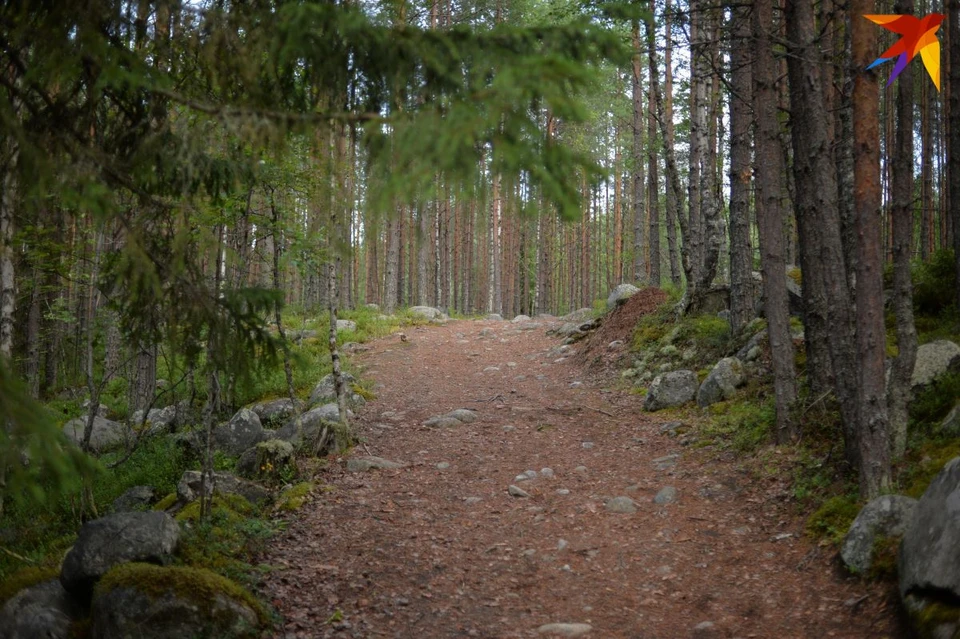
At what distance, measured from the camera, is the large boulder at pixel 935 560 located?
Answer: 3.66 m

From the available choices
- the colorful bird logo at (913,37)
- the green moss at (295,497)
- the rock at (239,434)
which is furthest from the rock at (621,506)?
the rock at (239,434)

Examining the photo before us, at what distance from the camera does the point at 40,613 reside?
459 cm

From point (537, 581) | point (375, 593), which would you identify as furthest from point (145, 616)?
point (537, 581)

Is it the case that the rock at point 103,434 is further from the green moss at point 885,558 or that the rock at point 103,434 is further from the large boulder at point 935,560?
the large boulder at point 935,560

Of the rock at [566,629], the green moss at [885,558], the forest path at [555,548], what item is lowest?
the rock at [566,629]

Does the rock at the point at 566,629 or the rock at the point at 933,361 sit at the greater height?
the rock at the point at 933,361

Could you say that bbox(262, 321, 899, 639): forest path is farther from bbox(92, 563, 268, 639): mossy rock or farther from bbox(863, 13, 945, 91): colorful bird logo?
bbox(863, 13, 945, 91): colorful bird logo

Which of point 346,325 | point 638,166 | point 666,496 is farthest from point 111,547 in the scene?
point 638,166

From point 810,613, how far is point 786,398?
113 inches

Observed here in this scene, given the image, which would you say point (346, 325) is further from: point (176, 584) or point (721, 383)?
point (176, 584)

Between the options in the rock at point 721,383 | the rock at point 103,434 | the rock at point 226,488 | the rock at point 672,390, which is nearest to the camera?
the rock at point 226,488

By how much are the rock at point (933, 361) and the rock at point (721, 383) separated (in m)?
2.49

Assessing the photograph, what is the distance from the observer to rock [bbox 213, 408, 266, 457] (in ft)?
30.8

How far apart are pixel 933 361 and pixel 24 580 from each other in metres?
8.24
